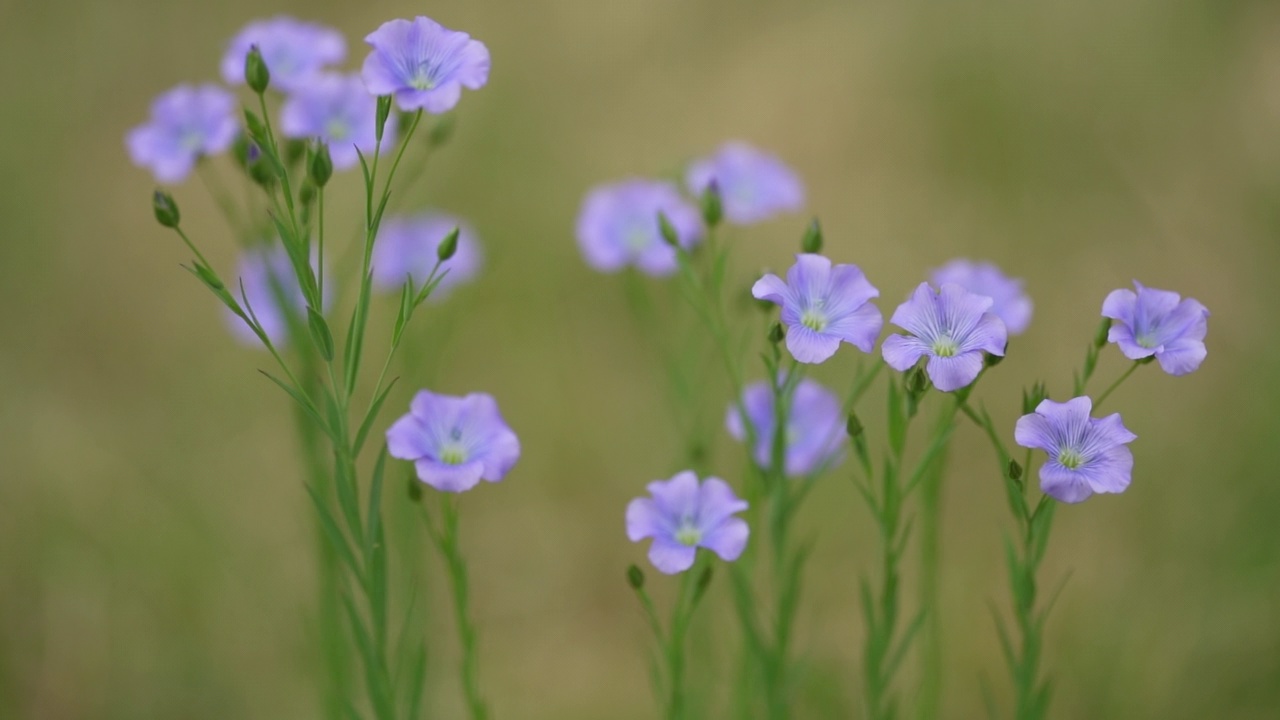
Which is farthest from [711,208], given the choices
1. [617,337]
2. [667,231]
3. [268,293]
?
[617,337]

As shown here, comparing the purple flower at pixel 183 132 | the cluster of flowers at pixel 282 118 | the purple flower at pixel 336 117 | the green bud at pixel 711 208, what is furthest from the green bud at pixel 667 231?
the purple flower at pixel 183 132

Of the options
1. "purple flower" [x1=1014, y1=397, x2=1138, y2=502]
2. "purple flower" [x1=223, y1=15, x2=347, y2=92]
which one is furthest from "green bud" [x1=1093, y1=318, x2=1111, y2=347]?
"purple flower" [x1=223, y1=15, x2=347, y2=92]

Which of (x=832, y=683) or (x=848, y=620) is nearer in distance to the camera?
(x=832, y=683)

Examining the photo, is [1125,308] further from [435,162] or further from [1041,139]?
[435,162]

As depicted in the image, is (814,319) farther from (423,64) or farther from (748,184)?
(748,184)

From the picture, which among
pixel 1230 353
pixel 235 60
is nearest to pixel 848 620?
pixel 1230 353

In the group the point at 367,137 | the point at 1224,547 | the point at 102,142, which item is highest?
the point at 102,142

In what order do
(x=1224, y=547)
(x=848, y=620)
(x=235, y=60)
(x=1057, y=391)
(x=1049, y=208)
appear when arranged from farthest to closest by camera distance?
(x=1049, y=208) → (x=1057, y=391) → (x=848, y=620) → (x=1224, y=547) → (x=235, y=60)
